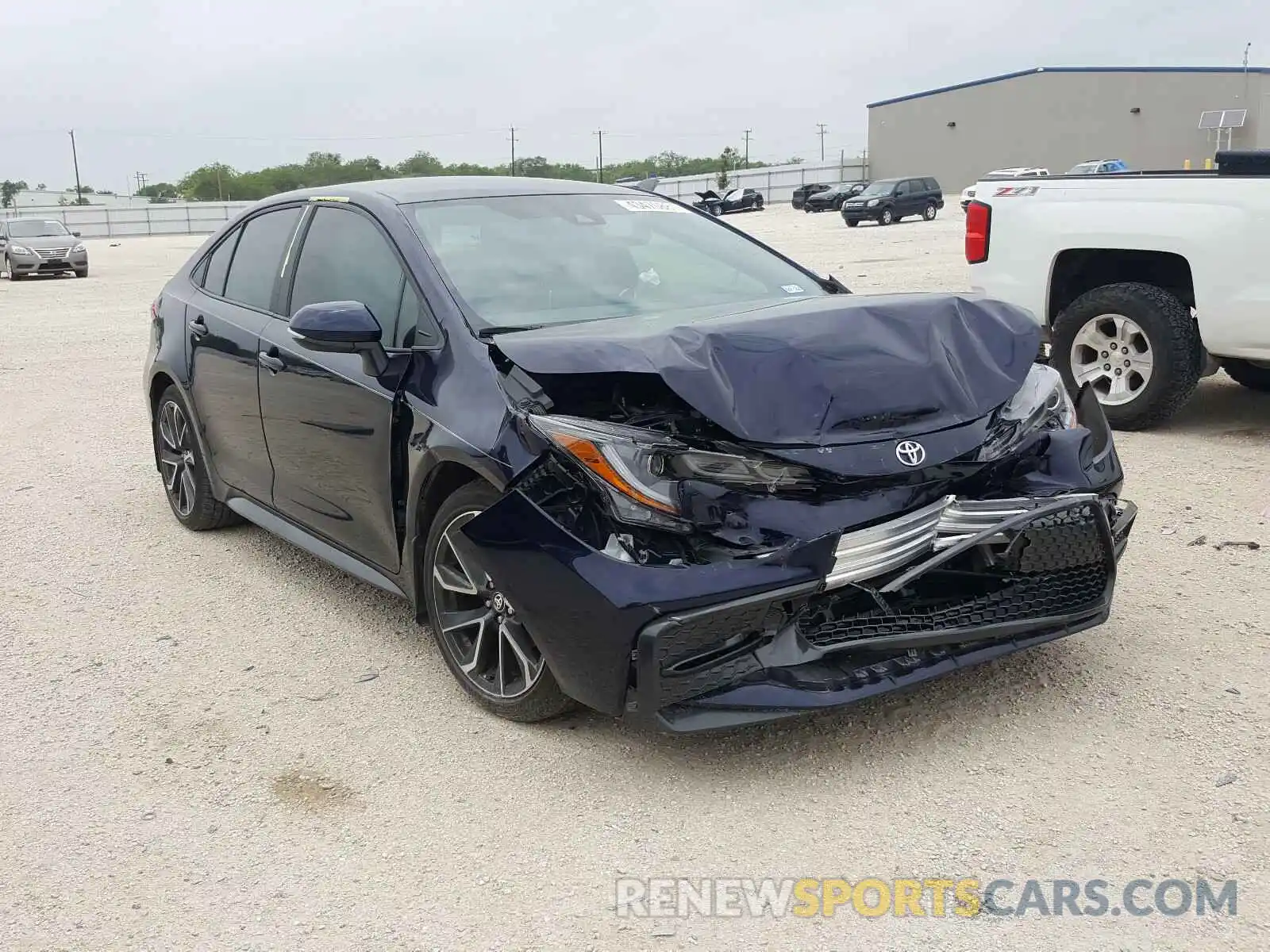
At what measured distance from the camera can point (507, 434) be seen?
3322 millimetres

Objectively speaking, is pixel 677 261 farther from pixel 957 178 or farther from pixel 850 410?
pixel 957 178

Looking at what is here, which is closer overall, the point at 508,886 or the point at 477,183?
the point at 508,886

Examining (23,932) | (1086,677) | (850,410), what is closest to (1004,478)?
(850,410)

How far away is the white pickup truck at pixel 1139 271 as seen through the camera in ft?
20.9

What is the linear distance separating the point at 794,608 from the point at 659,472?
1.60 ft

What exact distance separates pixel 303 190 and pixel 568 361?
2389 millimetres

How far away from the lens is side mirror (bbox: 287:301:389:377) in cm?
373

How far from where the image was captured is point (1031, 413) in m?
3.58

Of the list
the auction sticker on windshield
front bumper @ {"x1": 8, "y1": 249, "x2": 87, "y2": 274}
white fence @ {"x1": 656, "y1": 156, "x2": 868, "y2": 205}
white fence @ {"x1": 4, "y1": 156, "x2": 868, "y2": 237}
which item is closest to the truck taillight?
the auction sticker on windshield

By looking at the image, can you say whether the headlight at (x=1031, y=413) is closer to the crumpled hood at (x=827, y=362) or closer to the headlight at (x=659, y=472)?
the crumpled hood at (x=827, y=362)

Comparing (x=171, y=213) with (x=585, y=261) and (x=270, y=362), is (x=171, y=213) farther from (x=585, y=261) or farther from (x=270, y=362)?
(x=585, y=261)

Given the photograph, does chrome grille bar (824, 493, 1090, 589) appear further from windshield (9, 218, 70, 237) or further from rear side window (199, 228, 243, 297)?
windshield (9, 218, 70, 237)

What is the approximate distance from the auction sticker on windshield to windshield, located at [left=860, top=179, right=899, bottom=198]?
3712 centimetres

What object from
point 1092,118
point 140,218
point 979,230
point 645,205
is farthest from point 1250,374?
point 140,218
